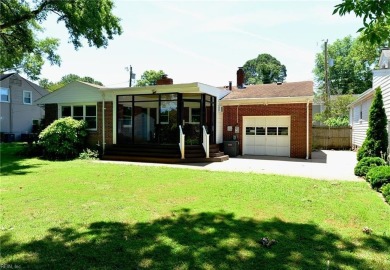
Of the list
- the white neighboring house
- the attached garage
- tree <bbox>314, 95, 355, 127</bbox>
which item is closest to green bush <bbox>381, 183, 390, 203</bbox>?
the white neighboring house

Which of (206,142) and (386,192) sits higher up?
(206,142)

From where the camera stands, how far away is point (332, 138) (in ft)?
69.3

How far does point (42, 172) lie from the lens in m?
9.80

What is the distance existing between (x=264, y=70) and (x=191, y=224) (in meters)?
54.9

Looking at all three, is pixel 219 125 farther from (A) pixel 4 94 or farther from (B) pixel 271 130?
(A) pixel 4 94

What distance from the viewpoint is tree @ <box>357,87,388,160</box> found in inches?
401

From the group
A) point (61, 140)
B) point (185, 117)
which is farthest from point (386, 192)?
point (61, 140)

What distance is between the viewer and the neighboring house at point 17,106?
86.0ft

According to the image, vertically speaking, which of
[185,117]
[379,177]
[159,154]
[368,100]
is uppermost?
[368,100]

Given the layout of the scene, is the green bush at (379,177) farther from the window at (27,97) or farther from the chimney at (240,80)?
the window at (27,97)

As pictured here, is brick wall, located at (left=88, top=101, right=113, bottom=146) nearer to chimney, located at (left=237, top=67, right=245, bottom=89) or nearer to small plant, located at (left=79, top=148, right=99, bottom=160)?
small plant, located at (left=79, top=148, right=99, bottom=160)

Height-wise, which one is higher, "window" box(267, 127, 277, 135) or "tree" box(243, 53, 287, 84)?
"tree" box(243, 53, 287, 84)

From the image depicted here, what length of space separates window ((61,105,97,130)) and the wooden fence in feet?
52.8

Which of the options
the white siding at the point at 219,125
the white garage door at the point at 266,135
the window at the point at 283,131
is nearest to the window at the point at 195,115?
the white siding at the point at 219,125
